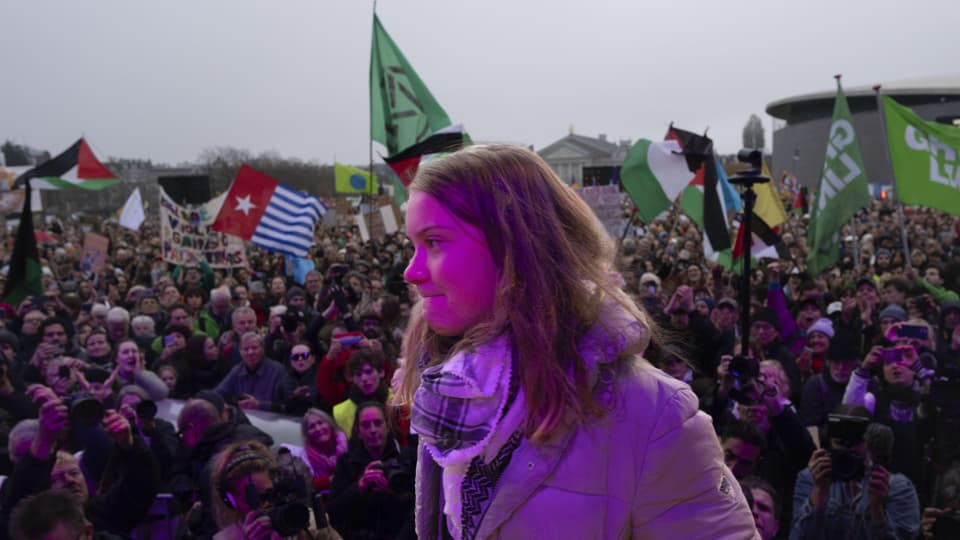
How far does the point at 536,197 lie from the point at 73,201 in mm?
61916

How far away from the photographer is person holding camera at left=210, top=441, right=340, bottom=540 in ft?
9.23

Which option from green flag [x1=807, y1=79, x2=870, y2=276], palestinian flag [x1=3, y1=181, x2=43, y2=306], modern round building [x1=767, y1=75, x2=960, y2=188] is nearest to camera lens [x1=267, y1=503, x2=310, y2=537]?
palestinian flag [x1=3, y1=181, x2=43, y2=306]

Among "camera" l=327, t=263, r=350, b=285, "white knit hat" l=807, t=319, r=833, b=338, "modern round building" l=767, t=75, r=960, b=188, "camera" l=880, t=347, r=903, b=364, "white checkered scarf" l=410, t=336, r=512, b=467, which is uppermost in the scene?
"modern round building" l=767, t=75, r=960, b=188

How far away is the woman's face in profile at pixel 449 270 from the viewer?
112cm

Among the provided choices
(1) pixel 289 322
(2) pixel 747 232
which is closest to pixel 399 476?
(2) pixel 747 232

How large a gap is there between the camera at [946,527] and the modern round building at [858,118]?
6485 centimetres

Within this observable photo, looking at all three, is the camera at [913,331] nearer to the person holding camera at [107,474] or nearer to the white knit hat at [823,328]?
the white knit hat at [823,328]

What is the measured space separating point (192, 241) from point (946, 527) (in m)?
11.8

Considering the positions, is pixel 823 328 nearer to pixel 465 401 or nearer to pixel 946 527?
pixel 946 527

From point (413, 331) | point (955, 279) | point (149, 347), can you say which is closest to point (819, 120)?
point (955, 279)

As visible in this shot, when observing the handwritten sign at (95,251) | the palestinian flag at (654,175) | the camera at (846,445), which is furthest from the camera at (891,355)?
the handwritten sign at (95,251)

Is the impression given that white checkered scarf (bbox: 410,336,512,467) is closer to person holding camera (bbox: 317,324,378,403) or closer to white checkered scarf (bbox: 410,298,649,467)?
white checkered scarf (bbox: 410,298,649,467)

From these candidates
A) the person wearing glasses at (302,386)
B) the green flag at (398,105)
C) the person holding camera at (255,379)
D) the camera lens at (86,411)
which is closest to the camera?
the camera lens at (86,411)

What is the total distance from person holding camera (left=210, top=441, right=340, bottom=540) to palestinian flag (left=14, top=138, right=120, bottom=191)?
10696 millimetres
